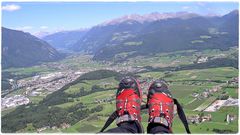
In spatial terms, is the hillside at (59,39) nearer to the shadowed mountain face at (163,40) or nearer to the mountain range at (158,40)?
the mountain range at (158,40)

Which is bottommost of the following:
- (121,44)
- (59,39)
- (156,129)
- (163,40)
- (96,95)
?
(96,95)

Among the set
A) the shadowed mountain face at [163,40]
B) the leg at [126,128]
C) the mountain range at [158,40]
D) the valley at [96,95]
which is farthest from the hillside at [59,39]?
the leg at [126,128]

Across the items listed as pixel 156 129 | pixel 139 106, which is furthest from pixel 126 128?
pixel 139 106

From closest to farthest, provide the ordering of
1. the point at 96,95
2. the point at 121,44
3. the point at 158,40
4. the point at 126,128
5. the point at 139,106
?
the point at 126,128, the point at 139,106, the point at 96,95, the point at 121,44, the point at 158,40

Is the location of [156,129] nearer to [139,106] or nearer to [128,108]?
[128,108]

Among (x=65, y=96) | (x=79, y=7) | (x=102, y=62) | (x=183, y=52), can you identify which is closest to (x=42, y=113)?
(x=65, y=96)

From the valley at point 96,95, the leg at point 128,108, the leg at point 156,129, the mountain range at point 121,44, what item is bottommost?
the valley at point 96,95

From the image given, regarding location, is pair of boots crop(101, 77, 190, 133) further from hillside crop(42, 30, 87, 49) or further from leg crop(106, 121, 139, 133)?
hillside crop(42, 30, 87, 49)

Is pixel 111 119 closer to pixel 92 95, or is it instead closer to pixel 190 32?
pixel 92 95
